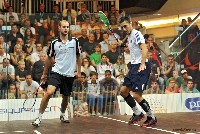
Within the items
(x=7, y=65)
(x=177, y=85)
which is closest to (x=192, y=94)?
(x=177, y=85)

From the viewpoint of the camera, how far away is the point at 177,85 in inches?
428

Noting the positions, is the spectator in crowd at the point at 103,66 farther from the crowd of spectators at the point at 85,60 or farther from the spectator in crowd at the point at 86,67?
the spectator in crowd at the point at 86,67

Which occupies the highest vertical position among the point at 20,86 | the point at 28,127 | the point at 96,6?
the point at 96,6

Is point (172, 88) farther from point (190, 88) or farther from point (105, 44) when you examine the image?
point (105, 44)

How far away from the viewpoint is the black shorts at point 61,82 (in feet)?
25.6

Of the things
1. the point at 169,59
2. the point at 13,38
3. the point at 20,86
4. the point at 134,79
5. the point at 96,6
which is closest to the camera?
the point at 134,79

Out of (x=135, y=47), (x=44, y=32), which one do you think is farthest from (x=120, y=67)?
(x=135, y=47)

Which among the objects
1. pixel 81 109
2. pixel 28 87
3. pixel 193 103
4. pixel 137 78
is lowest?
pixel 81 109

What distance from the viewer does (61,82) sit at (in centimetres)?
798

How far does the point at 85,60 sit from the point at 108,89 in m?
0.99

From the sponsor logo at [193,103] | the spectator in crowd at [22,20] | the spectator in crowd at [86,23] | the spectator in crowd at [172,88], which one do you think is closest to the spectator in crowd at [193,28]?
the spectator in crowd at [172,88]

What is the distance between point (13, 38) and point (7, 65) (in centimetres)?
77

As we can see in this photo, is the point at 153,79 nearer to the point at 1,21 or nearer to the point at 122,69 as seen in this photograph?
the point at 122,69

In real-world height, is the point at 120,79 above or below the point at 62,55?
below
